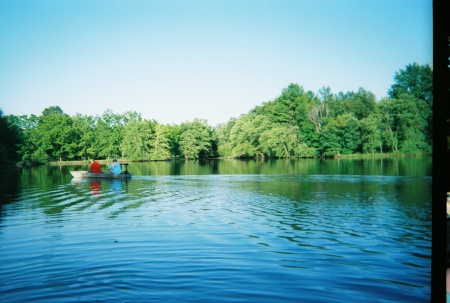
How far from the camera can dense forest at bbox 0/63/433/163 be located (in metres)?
20.0

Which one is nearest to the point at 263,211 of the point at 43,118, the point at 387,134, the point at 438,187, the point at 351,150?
the point at 438,187

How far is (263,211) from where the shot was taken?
20.0ft

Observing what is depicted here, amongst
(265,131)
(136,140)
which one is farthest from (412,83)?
(136,140)

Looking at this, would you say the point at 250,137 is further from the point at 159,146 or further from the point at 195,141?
the point at 159,146

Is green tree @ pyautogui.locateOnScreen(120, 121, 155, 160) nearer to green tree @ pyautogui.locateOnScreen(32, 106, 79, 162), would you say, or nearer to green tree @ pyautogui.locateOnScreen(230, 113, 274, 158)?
green tree @ pyautogui.locateOnScreen(230, 113, 274, 158)

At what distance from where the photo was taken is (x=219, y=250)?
12.1 ft

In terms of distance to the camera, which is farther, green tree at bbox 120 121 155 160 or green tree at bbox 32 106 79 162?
green tree at bbox 120 121 155 160

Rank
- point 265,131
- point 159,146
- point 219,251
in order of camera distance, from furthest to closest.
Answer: point 159,146
point 265,131
point 219,251

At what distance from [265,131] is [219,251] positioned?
2674 centimetres

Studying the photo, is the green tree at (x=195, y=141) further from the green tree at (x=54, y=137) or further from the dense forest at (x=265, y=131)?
the green tree at (x=54, y=137)

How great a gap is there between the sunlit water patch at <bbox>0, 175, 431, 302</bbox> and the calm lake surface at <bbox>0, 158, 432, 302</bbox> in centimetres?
1

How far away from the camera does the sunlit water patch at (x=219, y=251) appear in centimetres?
262

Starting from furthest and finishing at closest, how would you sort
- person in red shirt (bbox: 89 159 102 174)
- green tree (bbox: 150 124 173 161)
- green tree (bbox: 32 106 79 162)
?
green tree (bbox: 150 124 173 161) < green tree (bbox: 32 106 79 162) < person in red shirt (bbox: 89 159 102 174)

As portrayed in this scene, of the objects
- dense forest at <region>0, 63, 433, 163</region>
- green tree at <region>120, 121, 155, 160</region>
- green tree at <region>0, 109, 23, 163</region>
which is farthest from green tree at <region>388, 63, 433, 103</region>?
green tree at <region>0, 109, 23, 163</region>
